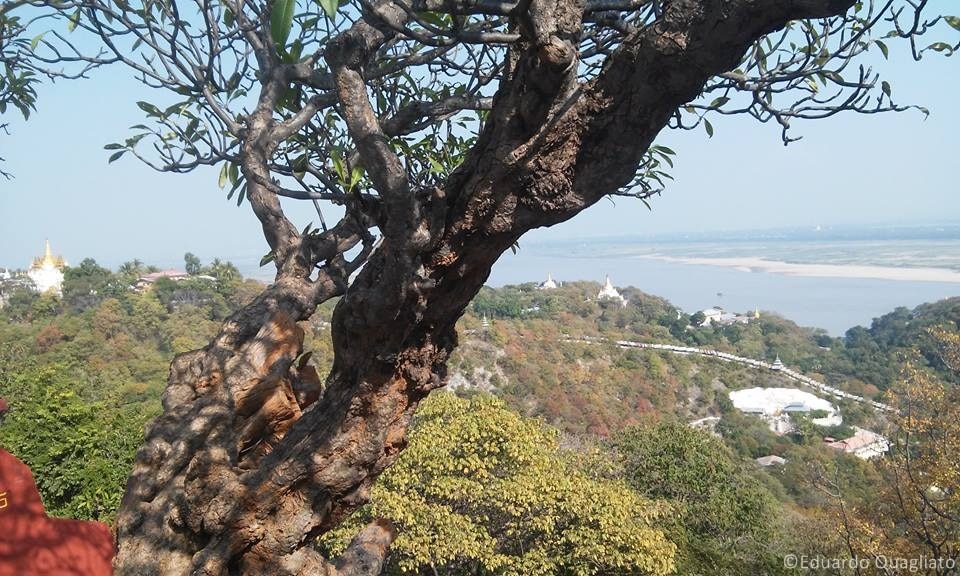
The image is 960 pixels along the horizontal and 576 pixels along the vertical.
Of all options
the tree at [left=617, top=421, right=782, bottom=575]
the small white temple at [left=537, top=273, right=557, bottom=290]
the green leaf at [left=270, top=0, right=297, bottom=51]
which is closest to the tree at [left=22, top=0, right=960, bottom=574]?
the green leaf at [left=270, top=0, right=297, bottom=51]

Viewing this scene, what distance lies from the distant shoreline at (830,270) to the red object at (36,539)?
244ft

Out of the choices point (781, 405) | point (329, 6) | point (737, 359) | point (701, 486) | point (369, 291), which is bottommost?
point (781, 405)

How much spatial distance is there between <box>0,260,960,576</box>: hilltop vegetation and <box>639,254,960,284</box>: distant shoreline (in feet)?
138

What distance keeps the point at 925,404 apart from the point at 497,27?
9.40 m

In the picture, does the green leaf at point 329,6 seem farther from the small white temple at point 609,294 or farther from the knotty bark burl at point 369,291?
the small white temple at point 609,294

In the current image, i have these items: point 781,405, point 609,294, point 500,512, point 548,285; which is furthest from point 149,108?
point 548,285

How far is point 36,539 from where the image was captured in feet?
7.42

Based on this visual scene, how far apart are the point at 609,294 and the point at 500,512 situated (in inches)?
2278

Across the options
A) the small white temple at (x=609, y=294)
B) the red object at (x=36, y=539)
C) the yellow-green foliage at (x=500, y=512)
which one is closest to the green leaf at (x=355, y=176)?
the red object at (x=36, y=539)

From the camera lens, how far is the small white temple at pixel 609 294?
6318 centimetres

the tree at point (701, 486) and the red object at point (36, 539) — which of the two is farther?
the tree at point (701, 486)

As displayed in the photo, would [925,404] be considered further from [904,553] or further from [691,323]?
Result: [691,323]

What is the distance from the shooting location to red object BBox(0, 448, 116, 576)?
2207mm

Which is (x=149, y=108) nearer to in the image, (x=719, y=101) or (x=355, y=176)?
(x=355, y=176)
